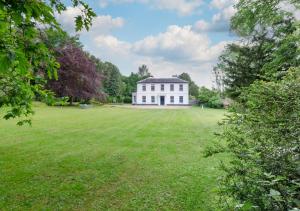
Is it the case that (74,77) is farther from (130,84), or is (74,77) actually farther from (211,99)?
(130,84)

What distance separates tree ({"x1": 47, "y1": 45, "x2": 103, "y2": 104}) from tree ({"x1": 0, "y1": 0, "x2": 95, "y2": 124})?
93.8 ft

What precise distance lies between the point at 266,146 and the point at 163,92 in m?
50.4

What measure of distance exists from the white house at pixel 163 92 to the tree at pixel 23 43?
156 ft

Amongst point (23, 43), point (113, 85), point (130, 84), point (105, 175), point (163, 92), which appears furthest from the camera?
point (130, 84)

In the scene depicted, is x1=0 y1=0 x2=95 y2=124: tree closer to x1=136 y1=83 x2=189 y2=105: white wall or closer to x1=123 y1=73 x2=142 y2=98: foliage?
x1=136 y1=83 x2=189 y2=105: white wall

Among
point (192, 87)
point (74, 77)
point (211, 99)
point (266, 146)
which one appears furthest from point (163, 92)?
point (266, 146)

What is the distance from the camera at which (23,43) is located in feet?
10.9

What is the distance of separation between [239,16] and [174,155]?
6080mm

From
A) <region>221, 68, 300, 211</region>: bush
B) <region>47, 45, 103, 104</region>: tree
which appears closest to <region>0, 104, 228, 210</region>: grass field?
<region>221, 68, 300, 211</region>: bush

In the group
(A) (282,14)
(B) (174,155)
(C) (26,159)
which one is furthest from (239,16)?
(C) (26,159)

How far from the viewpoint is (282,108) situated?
300 centimetres

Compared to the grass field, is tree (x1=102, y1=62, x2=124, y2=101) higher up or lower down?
higher up

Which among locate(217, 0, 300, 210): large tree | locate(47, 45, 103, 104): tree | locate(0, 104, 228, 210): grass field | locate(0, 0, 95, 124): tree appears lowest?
locate(0, 104, 228, 210): grass field

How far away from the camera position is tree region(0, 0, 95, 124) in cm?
209
